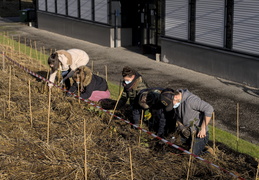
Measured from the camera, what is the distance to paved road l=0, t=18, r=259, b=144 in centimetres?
1082

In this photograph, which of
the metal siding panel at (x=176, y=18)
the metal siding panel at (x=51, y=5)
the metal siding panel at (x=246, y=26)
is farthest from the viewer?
the metal siding panel at (x=51, y=5)

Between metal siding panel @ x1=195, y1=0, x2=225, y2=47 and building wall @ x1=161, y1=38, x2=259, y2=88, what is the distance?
298 mm

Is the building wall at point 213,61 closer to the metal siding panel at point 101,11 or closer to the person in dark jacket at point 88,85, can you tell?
the person in dark jacket at point 88,85

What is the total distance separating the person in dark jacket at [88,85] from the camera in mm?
10516

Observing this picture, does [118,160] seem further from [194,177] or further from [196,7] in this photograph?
[196,7]

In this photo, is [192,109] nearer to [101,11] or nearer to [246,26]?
[246,26]

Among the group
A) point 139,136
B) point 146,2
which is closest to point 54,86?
point 139,136

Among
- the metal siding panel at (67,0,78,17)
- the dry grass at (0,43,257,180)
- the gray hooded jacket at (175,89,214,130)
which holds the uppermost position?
the gray hooded jacket at (175,89,214,130)

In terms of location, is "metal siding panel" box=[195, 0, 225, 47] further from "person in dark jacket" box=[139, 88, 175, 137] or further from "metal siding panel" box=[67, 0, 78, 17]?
"metal siding panel" box=[67, 0, 78, 17]

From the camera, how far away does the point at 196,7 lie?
52.8 feet

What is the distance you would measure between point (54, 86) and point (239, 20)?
5.95 metres

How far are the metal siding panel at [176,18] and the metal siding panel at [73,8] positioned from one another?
8.67 meters

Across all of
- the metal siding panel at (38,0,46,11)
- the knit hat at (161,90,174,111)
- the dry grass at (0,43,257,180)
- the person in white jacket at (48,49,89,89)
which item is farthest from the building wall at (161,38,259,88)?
the metal siding panel at (38,0,46,11)

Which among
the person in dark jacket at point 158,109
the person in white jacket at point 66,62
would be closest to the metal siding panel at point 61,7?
the person in white jacket at point 66,62
